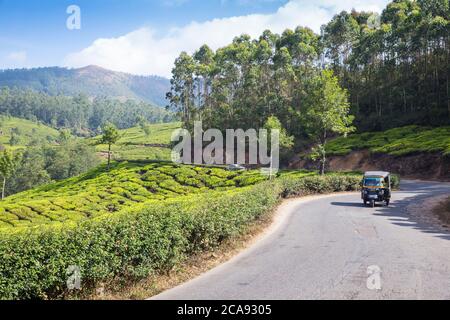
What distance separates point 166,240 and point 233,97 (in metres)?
90.5

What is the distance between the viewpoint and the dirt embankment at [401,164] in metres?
53.2

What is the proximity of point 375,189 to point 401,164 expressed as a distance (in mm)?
31667

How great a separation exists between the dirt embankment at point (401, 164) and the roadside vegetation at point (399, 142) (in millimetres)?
793

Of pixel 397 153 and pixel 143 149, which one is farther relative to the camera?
pixel 143 149

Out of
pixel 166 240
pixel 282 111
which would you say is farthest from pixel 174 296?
pixel 282 111

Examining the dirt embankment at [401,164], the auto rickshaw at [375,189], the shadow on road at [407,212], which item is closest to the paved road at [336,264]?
the shadow on road at [407,212]

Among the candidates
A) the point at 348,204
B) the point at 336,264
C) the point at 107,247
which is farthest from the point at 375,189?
the point at 107,247

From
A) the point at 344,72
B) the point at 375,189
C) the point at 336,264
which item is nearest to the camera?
the point at 336,264

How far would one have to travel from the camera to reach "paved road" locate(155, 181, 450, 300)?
10.8 meters

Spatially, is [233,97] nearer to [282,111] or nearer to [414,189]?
[282,111]

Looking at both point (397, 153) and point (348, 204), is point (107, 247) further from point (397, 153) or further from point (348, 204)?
point (397, 153)

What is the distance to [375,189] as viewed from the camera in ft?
99.1

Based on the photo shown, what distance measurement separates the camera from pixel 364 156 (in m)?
66.2
